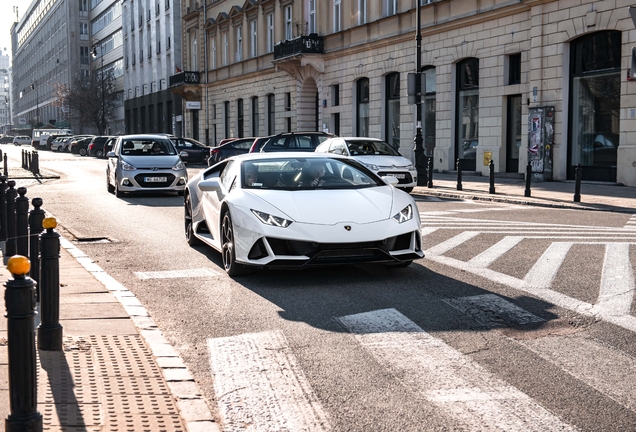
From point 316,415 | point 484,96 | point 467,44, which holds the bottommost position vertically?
point 316,415

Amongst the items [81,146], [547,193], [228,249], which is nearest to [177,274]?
[228,249]

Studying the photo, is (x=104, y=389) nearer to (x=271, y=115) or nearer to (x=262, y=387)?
(x=262, y=387)

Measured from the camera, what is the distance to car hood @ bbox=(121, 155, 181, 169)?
2086 centimetres

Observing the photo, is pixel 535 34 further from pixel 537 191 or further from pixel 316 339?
pixel 316 339

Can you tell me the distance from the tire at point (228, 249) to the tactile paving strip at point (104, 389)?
2.86 meters

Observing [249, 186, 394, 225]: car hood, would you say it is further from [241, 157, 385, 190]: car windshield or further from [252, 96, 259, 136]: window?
[252, 96, 259, 136]: window

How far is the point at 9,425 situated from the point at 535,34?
24.7 metres

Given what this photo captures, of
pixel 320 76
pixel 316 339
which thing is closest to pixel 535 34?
pixel 320 76

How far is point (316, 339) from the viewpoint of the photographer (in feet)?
20.2

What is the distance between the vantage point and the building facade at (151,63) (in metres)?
67.1

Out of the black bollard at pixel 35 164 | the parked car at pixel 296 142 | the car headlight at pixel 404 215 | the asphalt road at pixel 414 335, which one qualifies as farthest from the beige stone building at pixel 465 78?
the black bollard at pixel 35 164

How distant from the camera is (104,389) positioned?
15.7ft

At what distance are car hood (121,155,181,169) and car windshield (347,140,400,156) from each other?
15.0ft

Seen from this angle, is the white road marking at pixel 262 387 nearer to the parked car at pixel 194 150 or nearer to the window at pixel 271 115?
the parked car at pixel 194 150
